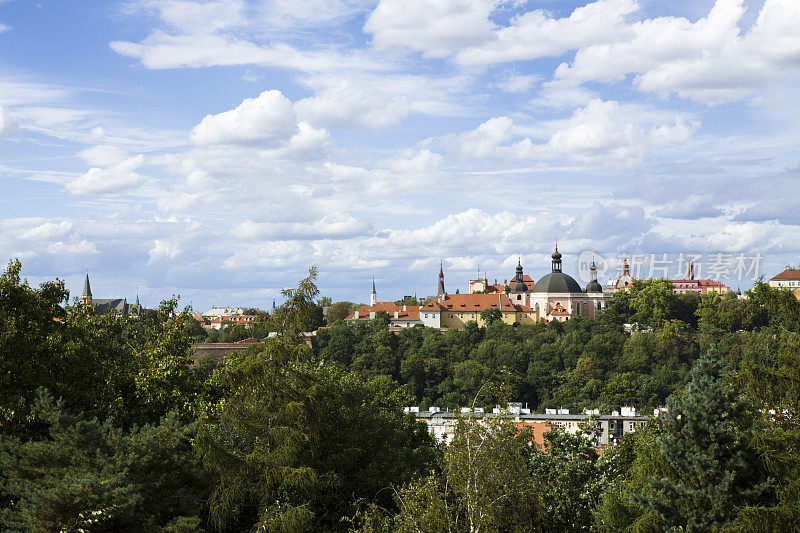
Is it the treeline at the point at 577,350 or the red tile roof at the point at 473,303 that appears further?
the red tile roof at the point at 473,303

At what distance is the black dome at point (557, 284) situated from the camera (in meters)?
120

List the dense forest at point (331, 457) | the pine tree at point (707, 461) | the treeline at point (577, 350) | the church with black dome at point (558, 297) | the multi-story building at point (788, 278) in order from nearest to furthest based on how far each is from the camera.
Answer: the dense forest at point (331, 457) < the pine tree at point (707, 461) < the treeline at point (577, 350) < the church with black dome at point (558, 297) < the multi-story building at point (788, 278)

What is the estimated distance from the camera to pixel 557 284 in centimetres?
12031

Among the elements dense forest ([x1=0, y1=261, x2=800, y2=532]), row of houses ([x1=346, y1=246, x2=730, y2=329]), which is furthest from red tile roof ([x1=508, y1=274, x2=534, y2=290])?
dense forest ([x1=0, y1=261, x2=800, y2=532])

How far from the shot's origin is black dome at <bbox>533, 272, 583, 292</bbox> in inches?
4717

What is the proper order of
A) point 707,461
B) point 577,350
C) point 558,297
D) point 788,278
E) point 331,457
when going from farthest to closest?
point 788,278
point 558,297
point 577,350
point 331,457
point 707,461

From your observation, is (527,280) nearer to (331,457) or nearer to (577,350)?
(577,350)

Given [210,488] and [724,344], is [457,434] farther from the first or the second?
→ [724,344]

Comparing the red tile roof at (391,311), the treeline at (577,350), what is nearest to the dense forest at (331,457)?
the treeline at (577,350)

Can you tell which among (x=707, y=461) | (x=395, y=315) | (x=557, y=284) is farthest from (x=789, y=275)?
(x=707, y=461)

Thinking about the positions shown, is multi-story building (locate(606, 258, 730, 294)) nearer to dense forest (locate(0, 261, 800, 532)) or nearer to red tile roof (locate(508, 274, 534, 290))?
red tile roof (locate(508, 274, 534, 290))

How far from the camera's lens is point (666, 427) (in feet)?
50.6

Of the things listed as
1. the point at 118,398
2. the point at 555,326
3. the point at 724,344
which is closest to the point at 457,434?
the point at 118,398

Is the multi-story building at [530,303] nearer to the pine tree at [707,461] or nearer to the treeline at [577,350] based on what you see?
the treeline at [577,350]
